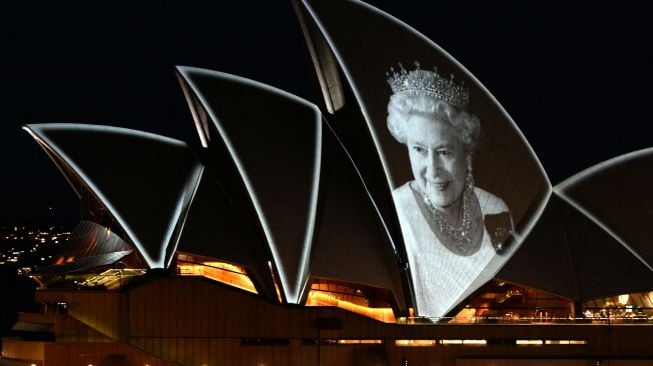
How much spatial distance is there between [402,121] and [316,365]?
809 cm

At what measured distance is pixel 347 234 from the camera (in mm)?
28984

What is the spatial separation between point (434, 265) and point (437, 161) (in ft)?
11.1

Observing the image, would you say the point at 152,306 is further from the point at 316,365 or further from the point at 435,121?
the point at 435,121

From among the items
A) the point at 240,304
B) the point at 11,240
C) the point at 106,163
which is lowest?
the point at 240,304

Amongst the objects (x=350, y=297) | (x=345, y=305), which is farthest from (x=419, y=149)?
(x=345, y=305)

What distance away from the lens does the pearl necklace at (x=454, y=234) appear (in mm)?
29781

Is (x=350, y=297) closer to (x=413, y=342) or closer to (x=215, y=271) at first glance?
(x=413, y=342)

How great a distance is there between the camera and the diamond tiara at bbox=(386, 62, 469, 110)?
29.3m

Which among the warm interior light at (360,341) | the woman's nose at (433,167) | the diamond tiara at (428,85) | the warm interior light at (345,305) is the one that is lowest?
the warm interior light at (360,341)

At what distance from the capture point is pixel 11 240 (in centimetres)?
13700

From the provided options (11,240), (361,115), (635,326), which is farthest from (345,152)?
(11,240)

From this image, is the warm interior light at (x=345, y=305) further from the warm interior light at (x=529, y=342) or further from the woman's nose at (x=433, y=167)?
the woman's nose at (x=433, y=167)

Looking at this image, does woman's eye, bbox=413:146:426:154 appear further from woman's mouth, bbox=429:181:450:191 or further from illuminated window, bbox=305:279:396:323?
illuminated window, bbox=305:279:396:323

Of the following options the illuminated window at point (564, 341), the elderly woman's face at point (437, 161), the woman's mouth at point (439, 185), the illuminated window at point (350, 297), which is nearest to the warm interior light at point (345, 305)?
the illuminated window at point (350, 297)
